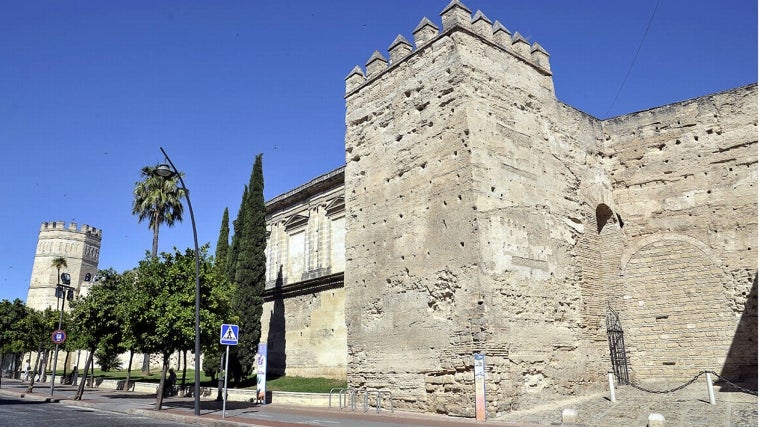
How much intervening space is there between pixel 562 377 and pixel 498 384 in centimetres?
241

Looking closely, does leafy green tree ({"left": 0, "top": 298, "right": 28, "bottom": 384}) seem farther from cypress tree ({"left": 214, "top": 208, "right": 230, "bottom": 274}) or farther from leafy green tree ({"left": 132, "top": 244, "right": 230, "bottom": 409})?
leafy green tree ({"left": 132, "top": 244, "right": 230, "bottom": 409})

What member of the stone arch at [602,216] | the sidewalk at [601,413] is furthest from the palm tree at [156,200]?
the stone arch at [602,216]

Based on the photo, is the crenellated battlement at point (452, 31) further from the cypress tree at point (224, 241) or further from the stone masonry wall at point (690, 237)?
the cypress tree at point (224, 241)

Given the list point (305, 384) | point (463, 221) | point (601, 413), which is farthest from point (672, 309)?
point (305, 384)

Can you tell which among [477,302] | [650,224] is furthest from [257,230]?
[650,224]

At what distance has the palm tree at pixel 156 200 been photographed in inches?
1185

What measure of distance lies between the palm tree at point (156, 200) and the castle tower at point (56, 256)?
1913 inches

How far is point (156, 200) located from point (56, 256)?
53387 millimetres

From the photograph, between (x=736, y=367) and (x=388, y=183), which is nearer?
(x=736, y=367)

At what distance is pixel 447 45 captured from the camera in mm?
14977

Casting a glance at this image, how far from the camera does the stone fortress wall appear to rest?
43.7ft

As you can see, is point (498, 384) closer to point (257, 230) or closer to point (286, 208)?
point (257, 230)

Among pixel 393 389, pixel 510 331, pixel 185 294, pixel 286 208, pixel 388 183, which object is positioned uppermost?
pixel 286 208

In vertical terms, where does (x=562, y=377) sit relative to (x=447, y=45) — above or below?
below
